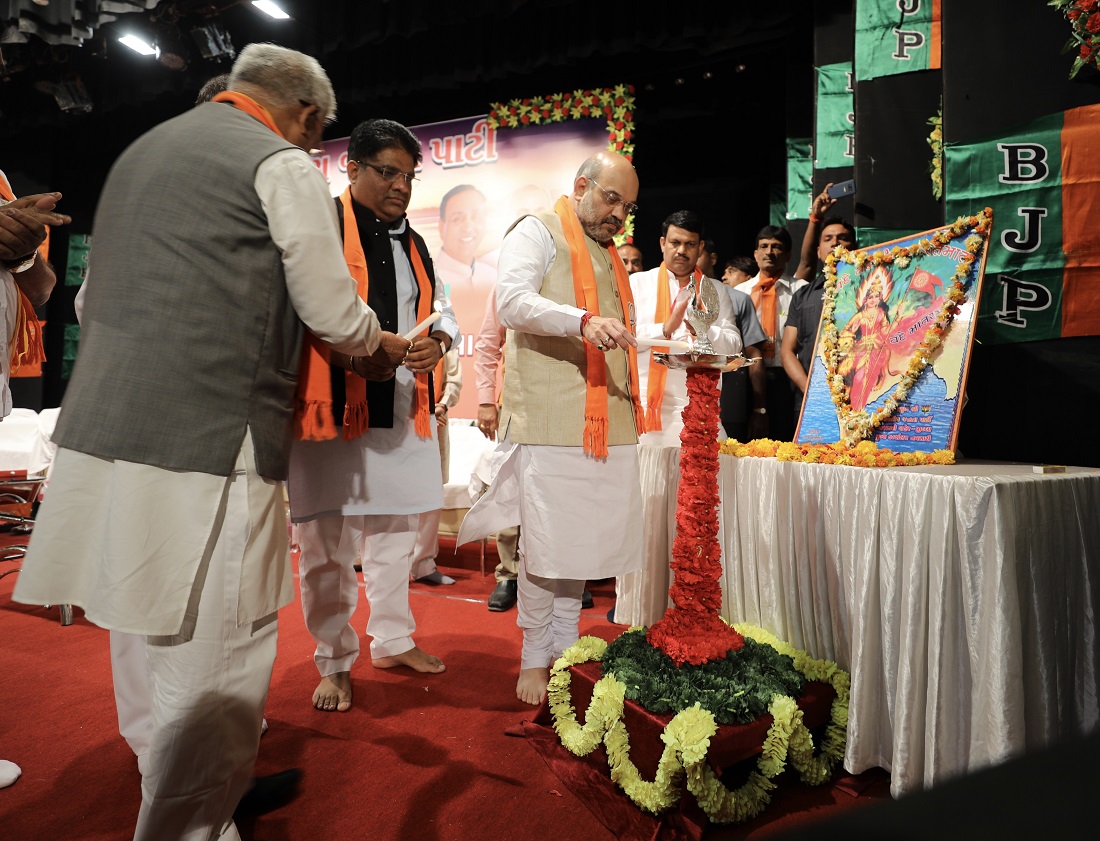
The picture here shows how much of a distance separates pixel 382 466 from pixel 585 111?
537cm

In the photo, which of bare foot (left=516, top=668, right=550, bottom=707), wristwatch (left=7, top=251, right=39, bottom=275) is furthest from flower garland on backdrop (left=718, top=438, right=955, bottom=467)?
wristwatch (left=7, top=251, right=39, bottom=275)

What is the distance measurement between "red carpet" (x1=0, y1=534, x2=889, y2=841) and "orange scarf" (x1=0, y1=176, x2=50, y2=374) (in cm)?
119

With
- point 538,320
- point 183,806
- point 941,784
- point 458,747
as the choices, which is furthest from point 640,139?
point 941,784

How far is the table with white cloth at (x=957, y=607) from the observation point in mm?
1732

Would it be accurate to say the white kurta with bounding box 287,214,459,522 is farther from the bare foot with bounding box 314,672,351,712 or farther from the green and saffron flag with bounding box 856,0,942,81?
the green and saffron flag with bounding box 856,0,942,81

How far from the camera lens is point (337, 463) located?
2.50m

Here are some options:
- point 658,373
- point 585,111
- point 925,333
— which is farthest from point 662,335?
point 585,111

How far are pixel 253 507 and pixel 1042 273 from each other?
297cm

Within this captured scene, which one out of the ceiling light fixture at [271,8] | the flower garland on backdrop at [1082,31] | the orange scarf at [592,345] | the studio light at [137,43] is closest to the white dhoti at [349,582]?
the orange scarf at [592,345]

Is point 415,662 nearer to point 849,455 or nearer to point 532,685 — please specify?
point 532,685

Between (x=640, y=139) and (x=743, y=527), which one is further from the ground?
(x=640, y=139)

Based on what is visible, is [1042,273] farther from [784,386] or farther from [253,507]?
[253,507]

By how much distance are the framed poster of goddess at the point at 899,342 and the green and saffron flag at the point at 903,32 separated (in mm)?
1684

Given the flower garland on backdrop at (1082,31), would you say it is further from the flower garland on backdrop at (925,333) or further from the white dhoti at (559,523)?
the white dhoti at (559,523)
